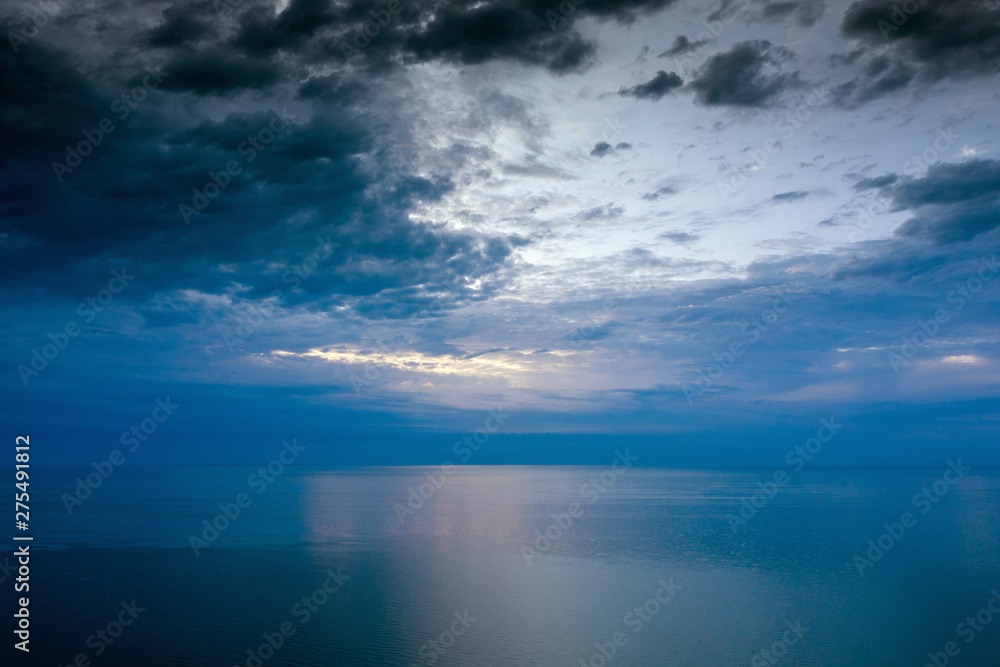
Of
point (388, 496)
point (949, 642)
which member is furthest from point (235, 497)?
point (949, 642)

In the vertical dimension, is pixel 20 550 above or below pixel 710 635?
above

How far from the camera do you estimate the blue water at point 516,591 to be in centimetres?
2617

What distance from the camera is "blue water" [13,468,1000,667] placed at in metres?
26.2

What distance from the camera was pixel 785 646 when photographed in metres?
26.8

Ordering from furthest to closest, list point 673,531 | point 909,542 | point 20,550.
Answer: point 673,531, point 909,542, point 20,550

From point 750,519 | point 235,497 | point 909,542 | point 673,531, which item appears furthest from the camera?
point 235,497

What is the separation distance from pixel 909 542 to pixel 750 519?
19.5 metres

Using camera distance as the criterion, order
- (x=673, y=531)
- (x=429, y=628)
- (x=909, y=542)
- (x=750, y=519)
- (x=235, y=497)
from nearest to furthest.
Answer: (x=429, y=628) < (x=909, y=542) < (x=673, y=531) < (x=750, y=519) < (x=235, y=497)

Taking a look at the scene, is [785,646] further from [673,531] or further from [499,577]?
[673,531]

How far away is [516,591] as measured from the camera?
36.3 metres

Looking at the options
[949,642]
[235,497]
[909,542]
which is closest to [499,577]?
[949,642]

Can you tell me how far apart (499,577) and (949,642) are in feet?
79.9

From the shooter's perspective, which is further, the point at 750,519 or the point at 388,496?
the point at 388,496

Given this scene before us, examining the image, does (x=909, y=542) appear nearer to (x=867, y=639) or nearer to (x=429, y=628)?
(x=867, y=639)
